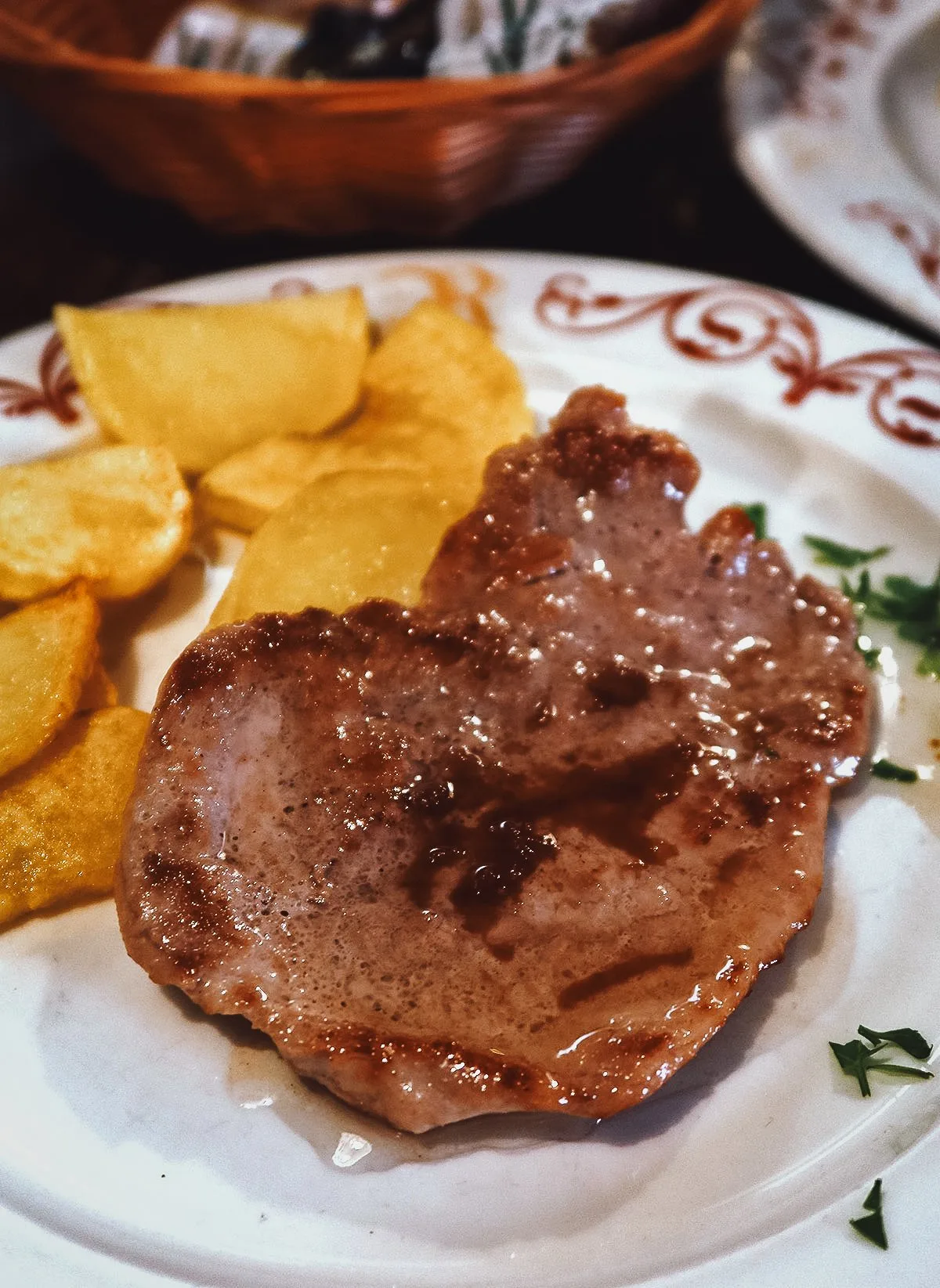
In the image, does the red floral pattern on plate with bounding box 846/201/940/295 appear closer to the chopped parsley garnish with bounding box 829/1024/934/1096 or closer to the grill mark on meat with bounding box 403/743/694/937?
the grill mark on meat with bounding box 403/743/694/937

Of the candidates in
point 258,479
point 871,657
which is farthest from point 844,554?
point 258,479

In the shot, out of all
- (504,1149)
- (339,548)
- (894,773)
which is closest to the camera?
(504,1149)

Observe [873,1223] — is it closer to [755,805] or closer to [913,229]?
[755,805]

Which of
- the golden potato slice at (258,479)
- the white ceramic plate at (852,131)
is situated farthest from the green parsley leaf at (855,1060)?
the white ceramic plate at (852,131)

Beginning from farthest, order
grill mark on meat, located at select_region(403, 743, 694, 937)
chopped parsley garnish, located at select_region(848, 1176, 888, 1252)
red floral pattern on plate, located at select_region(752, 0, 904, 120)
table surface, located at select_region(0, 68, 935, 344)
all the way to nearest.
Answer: red floral pattern on plate, located at select_region(752, 0, 904, 120) < table surface, located at select_region(0, 68, 935, 344) < grill mark on meat, located at select_region(403, 743, 694, 937) < chopped parsley garnish, located at select_region(848, 1176, 888, 1252)

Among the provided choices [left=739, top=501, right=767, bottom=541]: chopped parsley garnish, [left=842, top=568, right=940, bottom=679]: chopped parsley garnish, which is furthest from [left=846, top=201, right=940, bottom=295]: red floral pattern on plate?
[left=842, top=568, right=940, bottom=679]: chopped parsley garnish
